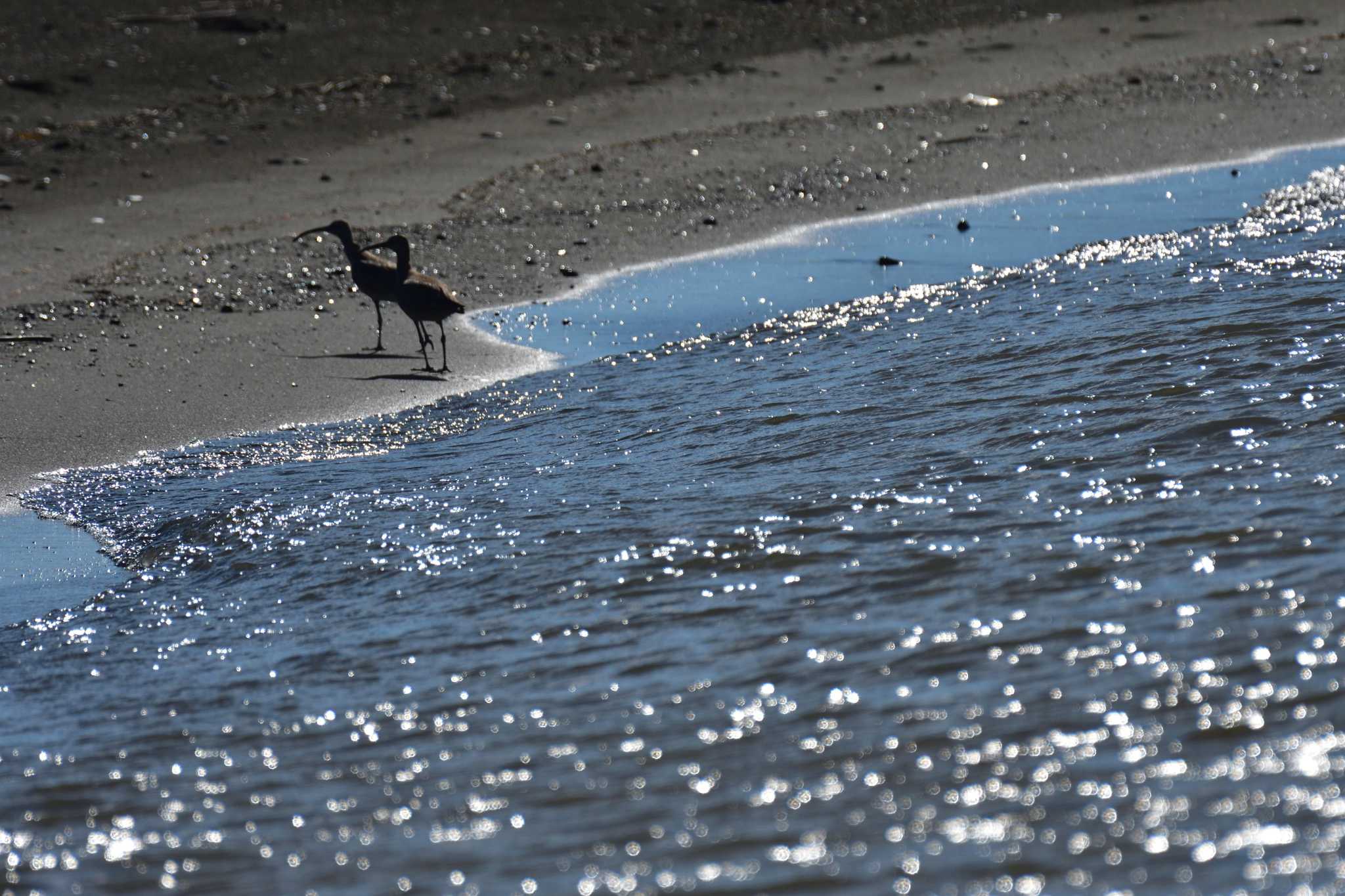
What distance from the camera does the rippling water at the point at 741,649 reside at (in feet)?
11.7

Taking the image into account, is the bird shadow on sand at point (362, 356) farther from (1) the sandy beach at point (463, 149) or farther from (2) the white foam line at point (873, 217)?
(2) the white foam line at point (873, 217)

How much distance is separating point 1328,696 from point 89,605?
3682 millimetres

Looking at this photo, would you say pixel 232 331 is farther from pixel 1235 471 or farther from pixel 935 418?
pixel 1235 471

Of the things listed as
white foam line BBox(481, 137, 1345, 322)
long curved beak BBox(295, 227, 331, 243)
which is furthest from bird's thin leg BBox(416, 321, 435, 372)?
long curved beak BBox(295, 227, 331, 243)

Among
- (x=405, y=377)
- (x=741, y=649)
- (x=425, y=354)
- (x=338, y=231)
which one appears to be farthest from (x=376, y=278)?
(x=741, y=649)

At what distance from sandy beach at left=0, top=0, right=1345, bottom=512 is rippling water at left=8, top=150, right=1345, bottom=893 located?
1.36 metres

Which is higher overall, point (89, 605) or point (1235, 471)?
point (1235, 471)

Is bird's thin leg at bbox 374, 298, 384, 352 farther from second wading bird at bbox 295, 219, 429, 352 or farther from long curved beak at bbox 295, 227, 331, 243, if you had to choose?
long curved beak at bbox 295, 227, 331, 243

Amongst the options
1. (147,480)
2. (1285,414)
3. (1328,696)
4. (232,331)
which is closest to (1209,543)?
(1328,696)

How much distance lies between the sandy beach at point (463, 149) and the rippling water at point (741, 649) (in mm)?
1357

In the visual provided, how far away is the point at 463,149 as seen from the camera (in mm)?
14258

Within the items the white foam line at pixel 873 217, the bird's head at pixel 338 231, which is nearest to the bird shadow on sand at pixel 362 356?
the white foam line at pixel 873 217

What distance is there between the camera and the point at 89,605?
551 centimetres

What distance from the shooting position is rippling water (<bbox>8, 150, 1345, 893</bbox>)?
11.7 ft
